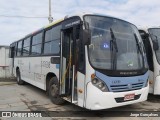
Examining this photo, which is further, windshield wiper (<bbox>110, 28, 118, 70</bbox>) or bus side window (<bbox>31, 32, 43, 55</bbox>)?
bus side window (<bbox>31, 32, 43, 55</bbox>)

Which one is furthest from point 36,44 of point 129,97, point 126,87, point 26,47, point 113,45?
point 129,97

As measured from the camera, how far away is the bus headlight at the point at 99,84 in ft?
19.7

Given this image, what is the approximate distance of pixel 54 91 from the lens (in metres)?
8.14

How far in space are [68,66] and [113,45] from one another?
1.56 metres

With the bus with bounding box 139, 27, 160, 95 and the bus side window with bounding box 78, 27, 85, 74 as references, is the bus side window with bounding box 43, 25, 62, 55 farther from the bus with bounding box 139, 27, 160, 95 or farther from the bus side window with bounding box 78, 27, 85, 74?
the bus with bounding box 139, 27, 160, 95

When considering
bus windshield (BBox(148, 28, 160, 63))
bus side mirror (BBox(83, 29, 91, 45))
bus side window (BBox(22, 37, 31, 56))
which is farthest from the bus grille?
bus side window (BBox(22, 37, 31, 56))

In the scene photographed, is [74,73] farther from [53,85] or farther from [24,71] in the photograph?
[24,71]

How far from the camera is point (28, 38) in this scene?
→ 1188 cm

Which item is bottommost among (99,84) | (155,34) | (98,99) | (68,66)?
(98,99)

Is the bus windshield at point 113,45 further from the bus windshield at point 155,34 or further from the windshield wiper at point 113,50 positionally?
the bus windshield at point 155,34

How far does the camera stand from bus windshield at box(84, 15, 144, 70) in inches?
244

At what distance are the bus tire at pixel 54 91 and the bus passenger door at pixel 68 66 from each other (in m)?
0.63

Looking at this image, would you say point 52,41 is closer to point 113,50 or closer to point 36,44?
point 36,44

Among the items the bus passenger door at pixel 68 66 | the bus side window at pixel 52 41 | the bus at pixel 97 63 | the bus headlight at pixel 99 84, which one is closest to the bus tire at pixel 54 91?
the bus at pixel 97 63
